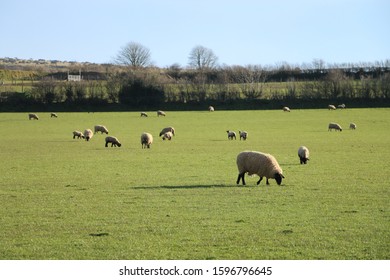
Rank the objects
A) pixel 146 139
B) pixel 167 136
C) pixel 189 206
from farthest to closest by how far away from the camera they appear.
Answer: pixel 167 136
pixel 146 139
pixel 189 206

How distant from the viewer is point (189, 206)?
16828 millimetres

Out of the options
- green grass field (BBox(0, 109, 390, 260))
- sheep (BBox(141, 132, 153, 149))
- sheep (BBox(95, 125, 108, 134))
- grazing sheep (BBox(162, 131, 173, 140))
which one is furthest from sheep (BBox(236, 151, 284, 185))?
sheep (BBox(95, 125, 108, 134))

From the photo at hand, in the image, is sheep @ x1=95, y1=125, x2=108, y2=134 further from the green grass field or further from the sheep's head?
the sheep's head

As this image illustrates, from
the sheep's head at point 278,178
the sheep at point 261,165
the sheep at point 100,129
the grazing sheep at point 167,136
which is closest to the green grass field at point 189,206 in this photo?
the sheep's head at point 278,178

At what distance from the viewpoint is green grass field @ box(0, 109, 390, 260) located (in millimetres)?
12094

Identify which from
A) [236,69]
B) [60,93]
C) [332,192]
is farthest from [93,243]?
[236,69]

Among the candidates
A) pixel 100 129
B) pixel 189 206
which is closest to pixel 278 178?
pixel 189 206

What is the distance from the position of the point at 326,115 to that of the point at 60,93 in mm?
51410

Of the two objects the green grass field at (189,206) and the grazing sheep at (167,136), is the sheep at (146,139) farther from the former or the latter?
the grazing sheep at (167,136)

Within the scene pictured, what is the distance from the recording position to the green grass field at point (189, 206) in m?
12.1

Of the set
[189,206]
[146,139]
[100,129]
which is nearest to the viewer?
[189,206]

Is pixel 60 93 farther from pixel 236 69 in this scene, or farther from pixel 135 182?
pixel 135 182

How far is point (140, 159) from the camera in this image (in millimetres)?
32719

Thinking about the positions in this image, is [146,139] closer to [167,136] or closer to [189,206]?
[167,136]
